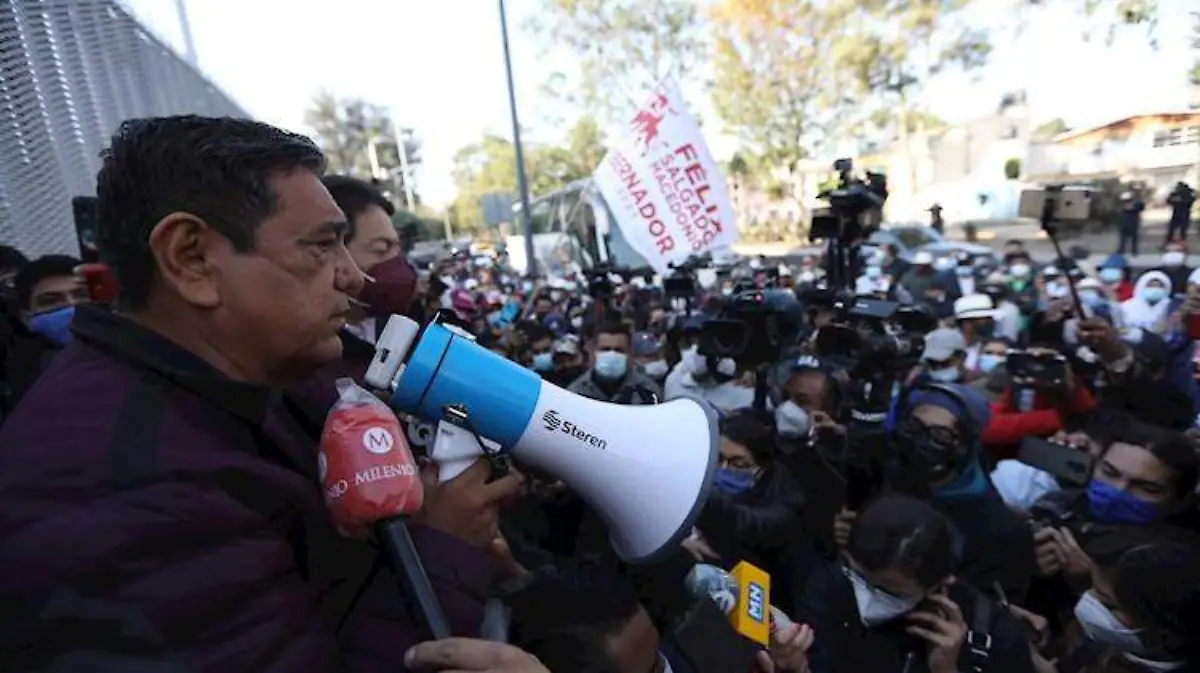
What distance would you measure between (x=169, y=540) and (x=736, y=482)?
2409 millimetres

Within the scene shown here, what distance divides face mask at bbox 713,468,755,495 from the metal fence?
136 inches

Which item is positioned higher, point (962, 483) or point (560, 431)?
point (560, 431)

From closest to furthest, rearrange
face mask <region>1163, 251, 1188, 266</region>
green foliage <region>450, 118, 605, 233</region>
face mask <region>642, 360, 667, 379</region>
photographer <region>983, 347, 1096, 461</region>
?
1. photographer <region>983, 347, 1096, 461</region>
2. face mask <region>642, 360, 667, 379</region>
3. face mask <region>1163, 251, 1188, 266</region>
4. green foliage <region>450, 118, 605, 233</region>

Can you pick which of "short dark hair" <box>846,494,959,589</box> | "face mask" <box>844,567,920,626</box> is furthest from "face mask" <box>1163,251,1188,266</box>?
"face mask" <box>844,567,920,626</box>

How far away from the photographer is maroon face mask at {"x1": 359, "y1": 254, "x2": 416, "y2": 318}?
217 cm

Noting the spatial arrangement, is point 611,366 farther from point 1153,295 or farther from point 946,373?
point 1153,295

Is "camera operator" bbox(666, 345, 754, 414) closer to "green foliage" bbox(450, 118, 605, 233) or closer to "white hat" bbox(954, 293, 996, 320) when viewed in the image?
"white hat" bbox(954, 293, 996, 320)

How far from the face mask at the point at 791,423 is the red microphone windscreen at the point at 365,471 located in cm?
246

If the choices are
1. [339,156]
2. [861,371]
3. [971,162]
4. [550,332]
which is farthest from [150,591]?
[339,156]

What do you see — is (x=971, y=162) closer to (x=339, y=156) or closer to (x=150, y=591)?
(x=339, y=156)

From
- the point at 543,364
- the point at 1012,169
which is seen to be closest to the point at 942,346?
the point at 543,364

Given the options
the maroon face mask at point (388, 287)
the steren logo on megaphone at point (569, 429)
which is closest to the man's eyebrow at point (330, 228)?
the steren logo on megaphone at point (569, 429)

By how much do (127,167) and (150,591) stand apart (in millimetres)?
546

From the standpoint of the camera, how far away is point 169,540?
750 mm
